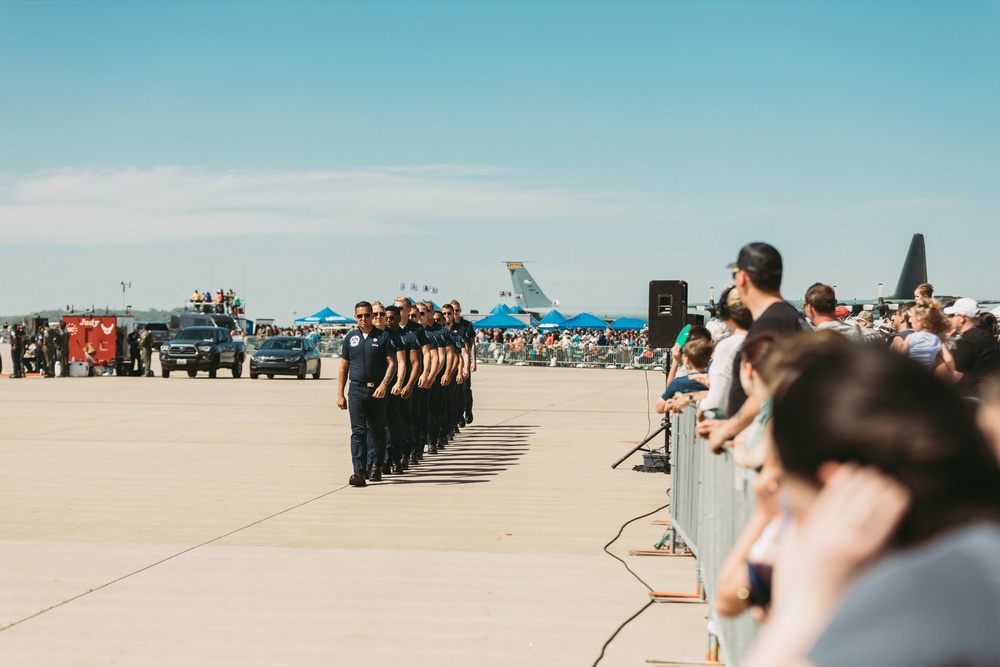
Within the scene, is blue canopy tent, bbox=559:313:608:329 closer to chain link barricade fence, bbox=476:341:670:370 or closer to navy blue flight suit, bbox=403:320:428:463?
chain link barricade fence, bbox=476:341:670:370

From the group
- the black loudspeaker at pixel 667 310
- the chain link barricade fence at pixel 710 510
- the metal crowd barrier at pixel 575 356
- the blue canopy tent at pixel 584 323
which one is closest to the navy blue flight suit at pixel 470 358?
the black loudspeaker at pixel 667 310

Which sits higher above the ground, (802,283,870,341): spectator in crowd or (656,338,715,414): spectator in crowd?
(802,283,870,341): spectator in crowd

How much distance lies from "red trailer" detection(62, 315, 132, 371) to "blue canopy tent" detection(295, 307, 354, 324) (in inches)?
1342

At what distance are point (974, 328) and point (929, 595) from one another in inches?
389

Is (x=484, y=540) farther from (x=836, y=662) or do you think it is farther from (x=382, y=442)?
(x=836, y=662)

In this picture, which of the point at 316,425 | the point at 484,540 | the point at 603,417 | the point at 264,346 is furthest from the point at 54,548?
the point at 264,346

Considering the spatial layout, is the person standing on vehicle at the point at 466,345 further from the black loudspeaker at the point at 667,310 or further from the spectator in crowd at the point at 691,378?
the spectator in crowd at the point at 691,378

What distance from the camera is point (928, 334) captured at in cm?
959

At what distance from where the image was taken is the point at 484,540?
339 inches

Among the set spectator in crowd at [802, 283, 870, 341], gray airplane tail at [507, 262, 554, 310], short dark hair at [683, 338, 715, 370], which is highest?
gray airplane tail at [507, 262, 554, 310]

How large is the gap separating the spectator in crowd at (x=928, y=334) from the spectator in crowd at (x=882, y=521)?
8538mm

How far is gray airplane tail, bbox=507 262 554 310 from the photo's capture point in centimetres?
9044

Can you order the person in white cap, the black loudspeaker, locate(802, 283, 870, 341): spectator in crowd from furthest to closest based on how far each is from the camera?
1. the black loudspeaker
2. the person in white cap
3. locate(802, 283, 870, 341): spectator in crowd

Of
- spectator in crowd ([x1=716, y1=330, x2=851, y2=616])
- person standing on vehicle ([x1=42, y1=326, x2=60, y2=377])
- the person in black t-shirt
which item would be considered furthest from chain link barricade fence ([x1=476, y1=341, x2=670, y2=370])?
spectator in crowd ([x1=716, y1=330, x2=851, y2=616])
